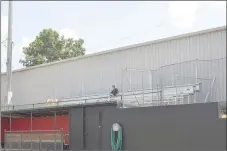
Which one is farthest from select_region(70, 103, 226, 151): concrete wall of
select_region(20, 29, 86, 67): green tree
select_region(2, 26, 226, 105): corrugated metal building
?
select_region(20, 29, 86, 67): green tree

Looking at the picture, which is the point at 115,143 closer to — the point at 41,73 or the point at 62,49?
the point at 41,73

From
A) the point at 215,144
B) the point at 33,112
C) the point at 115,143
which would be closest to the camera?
the point at 215,144

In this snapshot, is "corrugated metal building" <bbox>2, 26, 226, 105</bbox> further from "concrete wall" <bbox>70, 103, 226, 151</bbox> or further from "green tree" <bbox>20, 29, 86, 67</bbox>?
"green tree" <bbox>20, 29, 86, 67</bbox>

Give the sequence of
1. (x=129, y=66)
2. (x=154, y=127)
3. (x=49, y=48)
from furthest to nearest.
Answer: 1. (x=49, y=48)
2. (x=129, y=66)
3. (x=154, y=127)

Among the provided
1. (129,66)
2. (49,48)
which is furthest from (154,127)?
(49,48)

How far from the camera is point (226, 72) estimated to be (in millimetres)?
19172

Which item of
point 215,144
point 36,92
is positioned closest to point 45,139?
point 36,92

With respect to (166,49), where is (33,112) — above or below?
below

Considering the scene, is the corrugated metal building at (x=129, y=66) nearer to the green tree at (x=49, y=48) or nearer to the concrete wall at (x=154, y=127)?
the concrete wall at (x=154, y=127)

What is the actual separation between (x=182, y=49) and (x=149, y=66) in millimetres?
2708

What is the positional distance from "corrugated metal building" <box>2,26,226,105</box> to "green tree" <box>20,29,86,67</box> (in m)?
21.9

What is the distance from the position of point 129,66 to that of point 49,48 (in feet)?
120

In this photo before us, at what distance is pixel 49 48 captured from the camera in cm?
6178

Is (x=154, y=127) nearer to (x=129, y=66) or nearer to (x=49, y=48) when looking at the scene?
(x=129, y=66)
